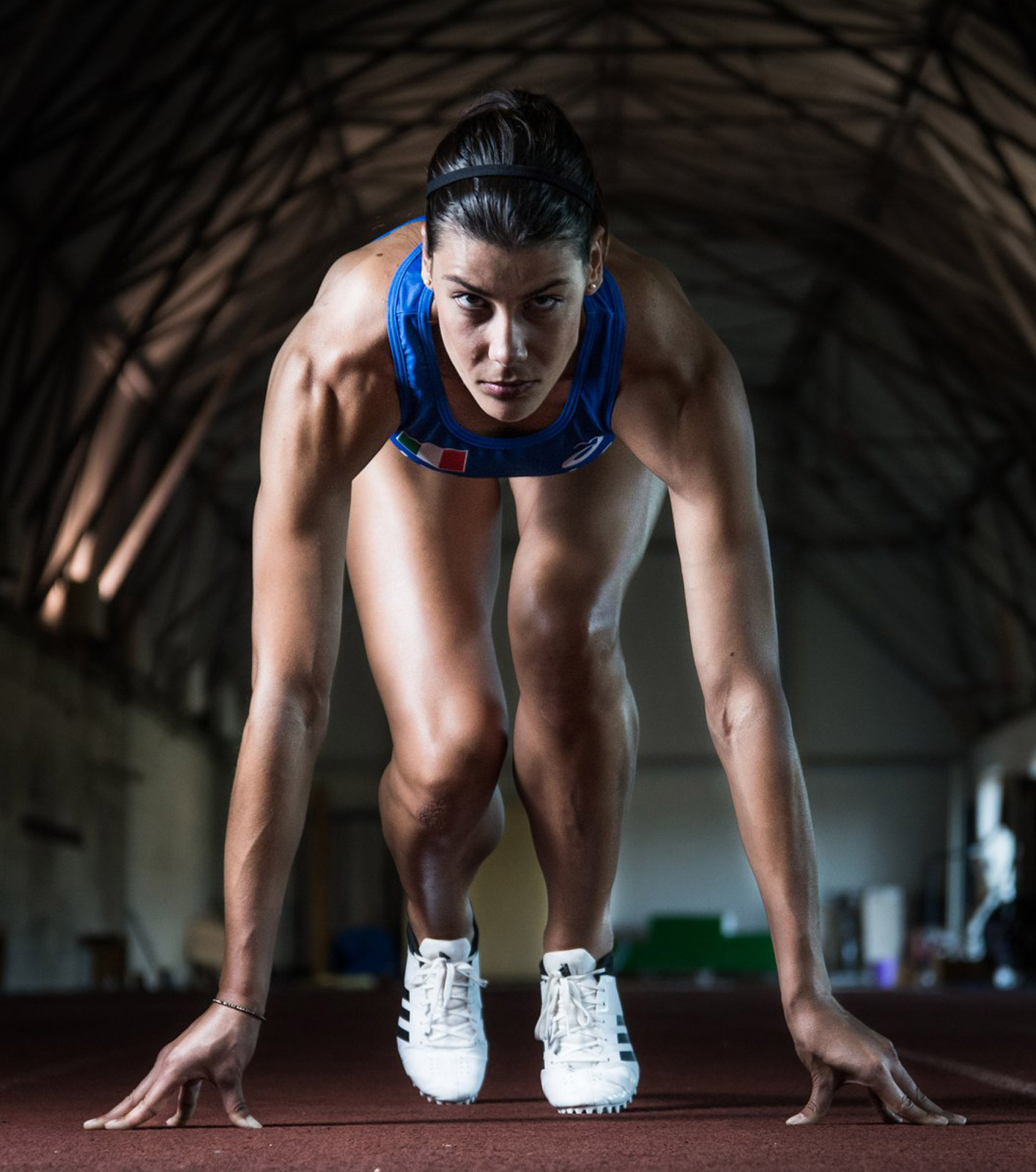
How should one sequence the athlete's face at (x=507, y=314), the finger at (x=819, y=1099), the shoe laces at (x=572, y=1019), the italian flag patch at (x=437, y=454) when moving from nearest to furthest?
the athlete's face at (x=507, y=314) < the finger at (x=819, y=1099) < the italian flag patch at (x=437, y=454) < the shoe laces at (x=572, y=1019)

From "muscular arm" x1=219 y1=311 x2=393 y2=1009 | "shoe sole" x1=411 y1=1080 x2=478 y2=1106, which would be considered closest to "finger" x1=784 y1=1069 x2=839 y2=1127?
"shoe sole" x1=411 y1=1080 x2=478 y2=1106

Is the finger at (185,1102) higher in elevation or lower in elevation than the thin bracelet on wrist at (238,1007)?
lower

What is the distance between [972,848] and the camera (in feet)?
65.2

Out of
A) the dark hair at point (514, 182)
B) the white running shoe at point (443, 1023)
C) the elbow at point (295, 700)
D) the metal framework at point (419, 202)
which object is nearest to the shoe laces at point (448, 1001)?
the white running shoe at point (443, 1023)

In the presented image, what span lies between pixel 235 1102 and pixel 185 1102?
60 mm

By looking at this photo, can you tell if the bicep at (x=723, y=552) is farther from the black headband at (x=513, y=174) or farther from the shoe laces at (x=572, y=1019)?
the shoe laces at (x=572, y=1019)

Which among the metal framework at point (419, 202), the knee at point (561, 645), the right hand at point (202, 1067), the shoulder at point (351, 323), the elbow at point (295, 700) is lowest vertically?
the right hand at point (202, 1067)

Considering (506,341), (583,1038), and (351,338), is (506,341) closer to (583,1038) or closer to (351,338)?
(351,338)

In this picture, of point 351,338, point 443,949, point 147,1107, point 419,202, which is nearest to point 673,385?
point 351,338

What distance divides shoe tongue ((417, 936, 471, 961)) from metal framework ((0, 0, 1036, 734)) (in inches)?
313

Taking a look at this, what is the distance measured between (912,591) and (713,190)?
7642 mm

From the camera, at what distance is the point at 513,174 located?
1832 mm

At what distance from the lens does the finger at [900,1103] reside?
1.90m

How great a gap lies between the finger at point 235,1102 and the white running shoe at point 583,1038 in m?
0.50
